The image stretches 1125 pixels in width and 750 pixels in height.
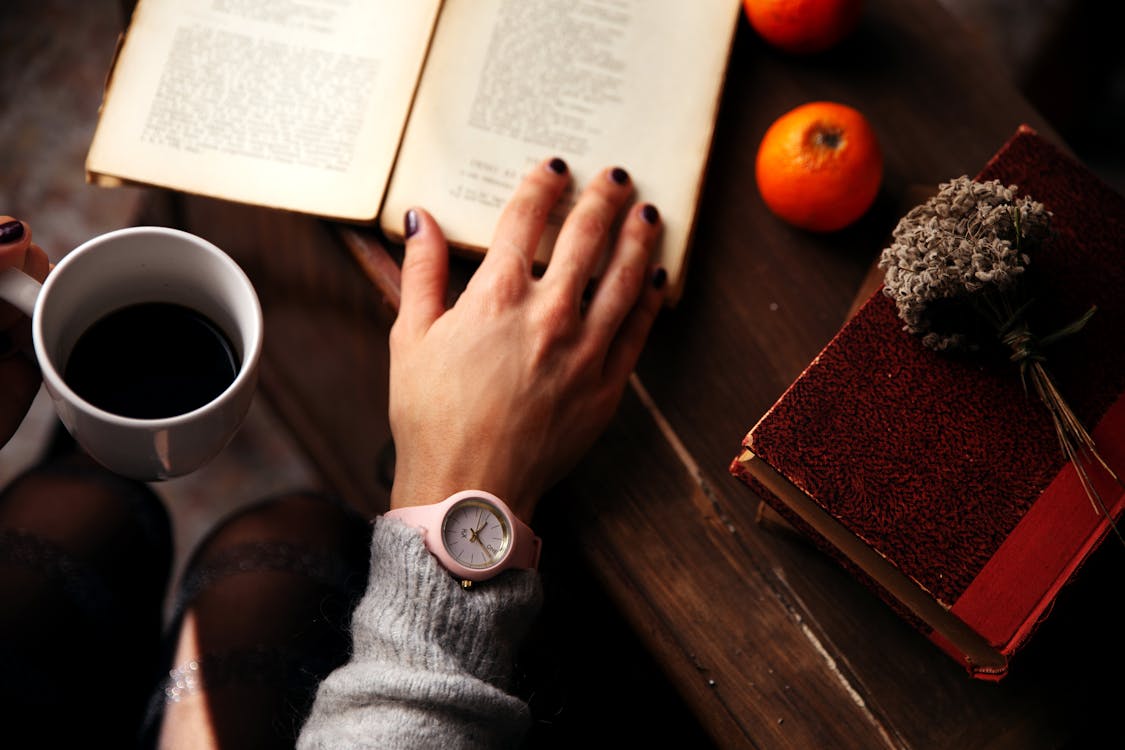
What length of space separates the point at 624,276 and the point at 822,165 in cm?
19

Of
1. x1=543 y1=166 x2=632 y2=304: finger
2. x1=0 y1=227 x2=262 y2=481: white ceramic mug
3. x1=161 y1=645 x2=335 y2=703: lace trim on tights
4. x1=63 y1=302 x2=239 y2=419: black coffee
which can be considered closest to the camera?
x1=0 y1=227 x2=262 y2=481: white ceramic mug

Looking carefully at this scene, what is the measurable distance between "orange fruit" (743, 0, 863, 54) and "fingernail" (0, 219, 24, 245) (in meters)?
0.63

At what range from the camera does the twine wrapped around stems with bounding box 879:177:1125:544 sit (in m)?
0.60

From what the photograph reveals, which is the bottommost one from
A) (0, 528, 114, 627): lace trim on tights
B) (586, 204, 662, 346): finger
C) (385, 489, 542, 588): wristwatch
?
(0, 528, 114, 627): lace trim on tights

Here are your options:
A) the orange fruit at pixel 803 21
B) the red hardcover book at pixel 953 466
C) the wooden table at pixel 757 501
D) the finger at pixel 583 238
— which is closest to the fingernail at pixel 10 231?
the wooden table at pixel 757 501

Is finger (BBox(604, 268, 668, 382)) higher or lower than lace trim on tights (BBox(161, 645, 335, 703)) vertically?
higher

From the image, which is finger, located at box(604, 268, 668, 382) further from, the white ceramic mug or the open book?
the white ceramic mug

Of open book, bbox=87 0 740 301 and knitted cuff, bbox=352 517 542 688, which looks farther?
open book, bbox=87 0 740 301

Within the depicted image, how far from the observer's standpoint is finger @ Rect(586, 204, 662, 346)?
2.35 feet

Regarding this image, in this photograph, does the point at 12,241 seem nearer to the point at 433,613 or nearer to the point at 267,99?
the point at 267,99

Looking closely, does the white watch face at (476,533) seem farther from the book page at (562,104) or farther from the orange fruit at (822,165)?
the orange fruit at (822,165)

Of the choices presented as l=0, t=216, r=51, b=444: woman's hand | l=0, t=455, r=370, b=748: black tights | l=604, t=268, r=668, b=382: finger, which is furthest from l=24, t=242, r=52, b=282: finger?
l=604, t=268, r=668, b=382: finger

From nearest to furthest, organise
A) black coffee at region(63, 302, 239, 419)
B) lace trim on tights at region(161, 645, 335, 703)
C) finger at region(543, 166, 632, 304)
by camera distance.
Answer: black coffee at region(63, 302, 239, 419), finger at region(543, 166, 632, 304), lace trim on tights at region(161, 645, 335, 703)

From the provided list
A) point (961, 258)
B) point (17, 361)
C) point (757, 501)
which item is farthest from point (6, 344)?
point (961, 258)
